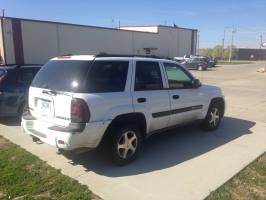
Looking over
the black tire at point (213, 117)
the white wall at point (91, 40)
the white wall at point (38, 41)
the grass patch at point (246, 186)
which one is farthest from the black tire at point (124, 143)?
the white wall at point (91, 40)

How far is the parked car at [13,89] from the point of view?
271 inches

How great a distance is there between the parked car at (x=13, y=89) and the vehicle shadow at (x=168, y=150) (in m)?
2.74

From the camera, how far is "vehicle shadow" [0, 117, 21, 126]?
7113 mm

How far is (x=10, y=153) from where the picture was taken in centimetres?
512

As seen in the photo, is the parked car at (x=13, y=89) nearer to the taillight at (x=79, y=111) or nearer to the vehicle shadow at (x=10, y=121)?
the vehicle shadow at (x=10, y=121)

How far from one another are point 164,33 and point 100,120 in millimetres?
46617

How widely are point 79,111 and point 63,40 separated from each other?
30764 millimetres

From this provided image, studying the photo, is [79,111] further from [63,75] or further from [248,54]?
[248,54]

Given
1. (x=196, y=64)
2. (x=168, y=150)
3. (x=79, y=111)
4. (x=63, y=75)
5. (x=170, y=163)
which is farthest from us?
(x=196, y=64)

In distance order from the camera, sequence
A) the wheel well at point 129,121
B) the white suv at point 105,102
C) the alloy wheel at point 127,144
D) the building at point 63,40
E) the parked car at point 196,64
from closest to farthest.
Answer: the white suv at point 105,102
the wheel well at point 129,121
the alloy wheel at point 127,144
the building at point 63,40
the parked car at point 196,64

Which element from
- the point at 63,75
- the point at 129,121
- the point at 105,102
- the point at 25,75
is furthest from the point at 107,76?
the point at 25,75

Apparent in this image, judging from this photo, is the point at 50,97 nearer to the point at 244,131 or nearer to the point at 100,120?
the point at 100,120

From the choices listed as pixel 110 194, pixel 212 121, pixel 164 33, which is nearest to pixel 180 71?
pixel 212 121

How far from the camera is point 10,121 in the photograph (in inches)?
292
